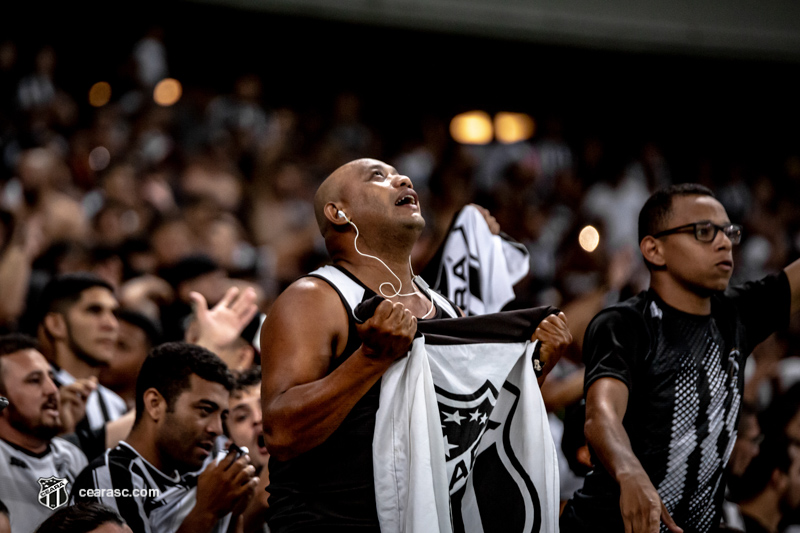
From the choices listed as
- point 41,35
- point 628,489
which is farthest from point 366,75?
point 628,489

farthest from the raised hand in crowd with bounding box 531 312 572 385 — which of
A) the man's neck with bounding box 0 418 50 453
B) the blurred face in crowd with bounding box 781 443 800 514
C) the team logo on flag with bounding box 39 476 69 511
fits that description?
the blurred face in crowd with bounding box 781 443 800 514

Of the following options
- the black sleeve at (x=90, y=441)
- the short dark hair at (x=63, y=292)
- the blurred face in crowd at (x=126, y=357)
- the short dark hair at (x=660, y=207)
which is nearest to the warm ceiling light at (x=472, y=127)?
the blurred face in crowd at (x=126, y=357)

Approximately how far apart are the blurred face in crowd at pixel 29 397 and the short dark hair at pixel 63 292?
1159 millimetres

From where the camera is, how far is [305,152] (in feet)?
37.4

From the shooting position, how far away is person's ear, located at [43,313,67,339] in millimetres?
5227

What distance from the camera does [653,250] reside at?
3688 millimetres

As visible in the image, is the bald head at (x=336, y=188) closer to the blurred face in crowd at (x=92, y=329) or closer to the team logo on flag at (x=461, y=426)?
the team logo on flag at (x=461, y=426)

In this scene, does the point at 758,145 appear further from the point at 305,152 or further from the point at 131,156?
the point at 131,156

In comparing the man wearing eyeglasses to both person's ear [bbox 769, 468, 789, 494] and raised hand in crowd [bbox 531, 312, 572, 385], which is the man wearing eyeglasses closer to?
raised hand in crowd [bbox 531, 312, 572, 385]

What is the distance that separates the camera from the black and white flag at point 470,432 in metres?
2.88

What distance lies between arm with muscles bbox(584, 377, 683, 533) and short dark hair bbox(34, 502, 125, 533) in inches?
62.4

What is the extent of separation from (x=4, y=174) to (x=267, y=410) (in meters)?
6.51

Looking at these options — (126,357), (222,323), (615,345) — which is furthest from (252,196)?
(615,345)

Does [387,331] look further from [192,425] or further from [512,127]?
[512,127]
